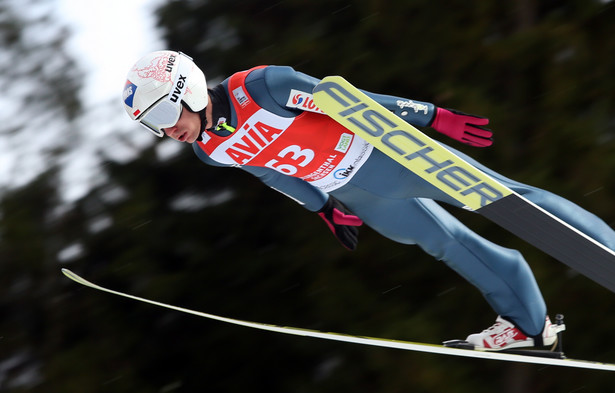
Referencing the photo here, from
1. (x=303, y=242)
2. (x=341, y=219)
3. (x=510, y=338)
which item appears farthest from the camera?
(x=303, y=242)

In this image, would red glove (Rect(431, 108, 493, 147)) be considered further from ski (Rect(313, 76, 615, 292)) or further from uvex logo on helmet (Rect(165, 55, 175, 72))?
uvex logo on helmet (Rect(165, 55, 175, 72))

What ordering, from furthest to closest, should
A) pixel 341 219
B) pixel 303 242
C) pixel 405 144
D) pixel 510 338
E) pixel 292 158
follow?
pixel 303 242 → pixel 341 219 → pixel 510 338 → pixel 292 158 → pixel 405 144

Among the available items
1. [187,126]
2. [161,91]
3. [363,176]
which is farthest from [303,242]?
Answer: [161,91]

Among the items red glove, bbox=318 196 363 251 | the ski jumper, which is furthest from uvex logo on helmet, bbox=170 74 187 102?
red glove, bbox=318 196 363 251

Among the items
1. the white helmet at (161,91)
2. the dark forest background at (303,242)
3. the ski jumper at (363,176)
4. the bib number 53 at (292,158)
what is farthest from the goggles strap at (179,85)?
the dark forest background at (303,242)

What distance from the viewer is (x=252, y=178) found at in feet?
13.4

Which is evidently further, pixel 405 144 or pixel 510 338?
pixel 510 338

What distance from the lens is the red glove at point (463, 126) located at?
216 centimetres

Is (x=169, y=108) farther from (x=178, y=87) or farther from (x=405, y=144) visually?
(x=405, y=144)

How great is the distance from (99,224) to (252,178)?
960mm

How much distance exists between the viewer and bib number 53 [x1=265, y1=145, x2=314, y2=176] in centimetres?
227

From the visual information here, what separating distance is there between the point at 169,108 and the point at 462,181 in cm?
95

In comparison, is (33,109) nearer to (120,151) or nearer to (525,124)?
(120,151)

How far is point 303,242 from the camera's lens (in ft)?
12.6
